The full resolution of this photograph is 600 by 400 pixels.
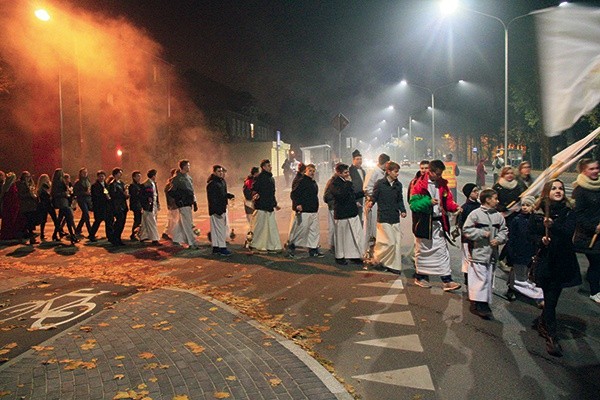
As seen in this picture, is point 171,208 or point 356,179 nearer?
point 356,179

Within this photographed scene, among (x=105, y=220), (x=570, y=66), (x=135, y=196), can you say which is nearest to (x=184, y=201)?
(x=135, y=196)

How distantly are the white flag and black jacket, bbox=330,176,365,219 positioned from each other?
4430 mm

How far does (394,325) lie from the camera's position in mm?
5773

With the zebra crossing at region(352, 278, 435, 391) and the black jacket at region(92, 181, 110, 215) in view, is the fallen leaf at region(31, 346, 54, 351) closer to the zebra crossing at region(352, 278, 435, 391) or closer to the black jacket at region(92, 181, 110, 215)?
the zebra crossing at region(352, 278, 435, 391)

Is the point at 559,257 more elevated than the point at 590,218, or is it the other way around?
the point at 590,218

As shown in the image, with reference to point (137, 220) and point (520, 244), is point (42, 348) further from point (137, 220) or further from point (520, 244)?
point (137, 220)

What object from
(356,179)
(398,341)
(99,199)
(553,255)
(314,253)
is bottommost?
(398,341)

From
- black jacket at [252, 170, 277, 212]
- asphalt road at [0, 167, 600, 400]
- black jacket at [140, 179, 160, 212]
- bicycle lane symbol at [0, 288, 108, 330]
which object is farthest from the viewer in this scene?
black jacket at [140, 179, 160, 212]

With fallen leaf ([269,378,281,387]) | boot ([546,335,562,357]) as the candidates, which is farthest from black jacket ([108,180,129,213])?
boot ([546,335,562,357])

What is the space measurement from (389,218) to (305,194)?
2.02m

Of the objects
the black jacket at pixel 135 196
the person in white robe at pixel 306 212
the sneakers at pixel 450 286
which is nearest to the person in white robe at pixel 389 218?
the sneakers at pixel 450 286

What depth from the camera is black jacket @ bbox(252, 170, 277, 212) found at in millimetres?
10391

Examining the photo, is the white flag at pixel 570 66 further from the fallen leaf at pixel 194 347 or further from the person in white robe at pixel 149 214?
the person in white robe at pixel 149 214

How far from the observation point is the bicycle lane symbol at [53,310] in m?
6.01
